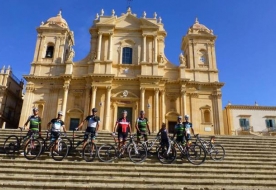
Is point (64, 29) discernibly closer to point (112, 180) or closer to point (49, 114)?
point (49, 114)

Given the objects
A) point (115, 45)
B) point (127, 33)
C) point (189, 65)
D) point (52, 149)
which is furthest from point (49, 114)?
point (52, 149)

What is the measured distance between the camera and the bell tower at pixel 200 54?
94.7 feet

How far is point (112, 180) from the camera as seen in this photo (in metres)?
8.84

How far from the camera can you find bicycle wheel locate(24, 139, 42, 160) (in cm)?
1000

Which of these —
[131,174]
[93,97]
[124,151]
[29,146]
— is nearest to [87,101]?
[93,97]

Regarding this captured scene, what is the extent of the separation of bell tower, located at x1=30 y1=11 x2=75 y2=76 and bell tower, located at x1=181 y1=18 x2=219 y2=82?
13115 mm

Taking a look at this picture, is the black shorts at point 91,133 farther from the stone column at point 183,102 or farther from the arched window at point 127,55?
the arched window at point 127,55

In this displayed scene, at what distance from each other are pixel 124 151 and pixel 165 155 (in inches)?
64.0

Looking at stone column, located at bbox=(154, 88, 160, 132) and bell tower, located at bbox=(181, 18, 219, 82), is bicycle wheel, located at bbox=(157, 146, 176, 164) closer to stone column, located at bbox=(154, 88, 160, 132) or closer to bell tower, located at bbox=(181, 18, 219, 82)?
stone column, located at bbox=(154, 88, 160, 132)

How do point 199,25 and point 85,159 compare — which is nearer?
point 85,159

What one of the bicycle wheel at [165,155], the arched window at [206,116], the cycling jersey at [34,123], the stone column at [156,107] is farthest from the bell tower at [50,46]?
the bicycle wheel at [165,155]

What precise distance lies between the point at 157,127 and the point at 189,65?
342 inches

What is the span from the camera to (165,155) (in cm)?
1047

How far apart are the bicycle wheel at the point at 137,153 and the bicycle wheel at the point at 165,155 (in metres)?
0.60
